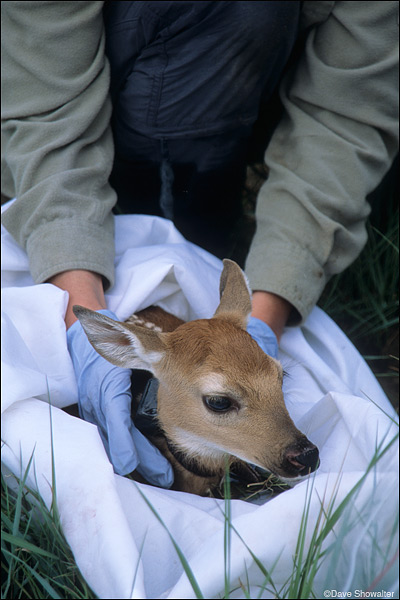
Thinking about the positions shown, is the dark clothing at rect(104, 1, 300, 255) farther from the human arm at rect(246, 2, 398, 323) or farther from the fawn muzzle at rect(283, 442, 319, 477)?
the fawn muzzle at rect(283, 442, 319, 477)

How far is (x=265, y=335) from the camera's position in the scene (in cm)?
228

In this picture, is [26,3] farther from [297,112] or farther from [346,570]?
[346,570]

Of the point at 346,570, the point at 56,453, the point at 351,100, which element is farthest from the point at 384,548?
the point at 351,100

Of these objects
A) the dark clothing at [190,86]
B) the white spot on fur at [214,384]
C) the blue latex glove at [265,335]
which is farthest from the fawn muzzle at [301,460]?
the dark clothing at [190,86]

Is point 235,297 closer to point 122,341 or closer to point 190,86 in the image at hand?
point 122,341

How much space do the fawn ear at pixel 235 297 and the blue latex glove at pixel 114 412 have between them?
39 centimetres

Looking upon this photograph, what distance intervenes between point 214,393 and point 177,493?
1.03ft

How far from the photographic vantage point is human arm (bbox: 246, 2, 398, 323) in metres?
2.45

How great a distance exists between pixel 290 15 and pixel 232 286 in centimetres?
114

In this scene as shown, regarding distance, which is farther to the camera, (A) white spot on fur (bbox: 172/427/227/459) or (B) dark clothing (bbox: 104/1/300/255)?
(B) dark clothing (bbox: 104/1/300/255)

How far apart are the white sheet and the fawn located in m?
0.15

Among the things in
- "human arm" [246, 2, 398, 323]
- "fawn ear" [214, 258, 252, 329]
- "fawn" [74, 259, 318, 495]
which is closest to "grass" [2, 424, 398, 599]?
"fawn" [74, 259, 318, 495]

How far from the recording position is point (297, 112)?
8.64 ft

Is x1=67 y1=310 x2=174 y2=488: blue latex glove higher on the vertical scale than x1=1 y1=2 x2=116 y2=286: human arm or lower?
lower
